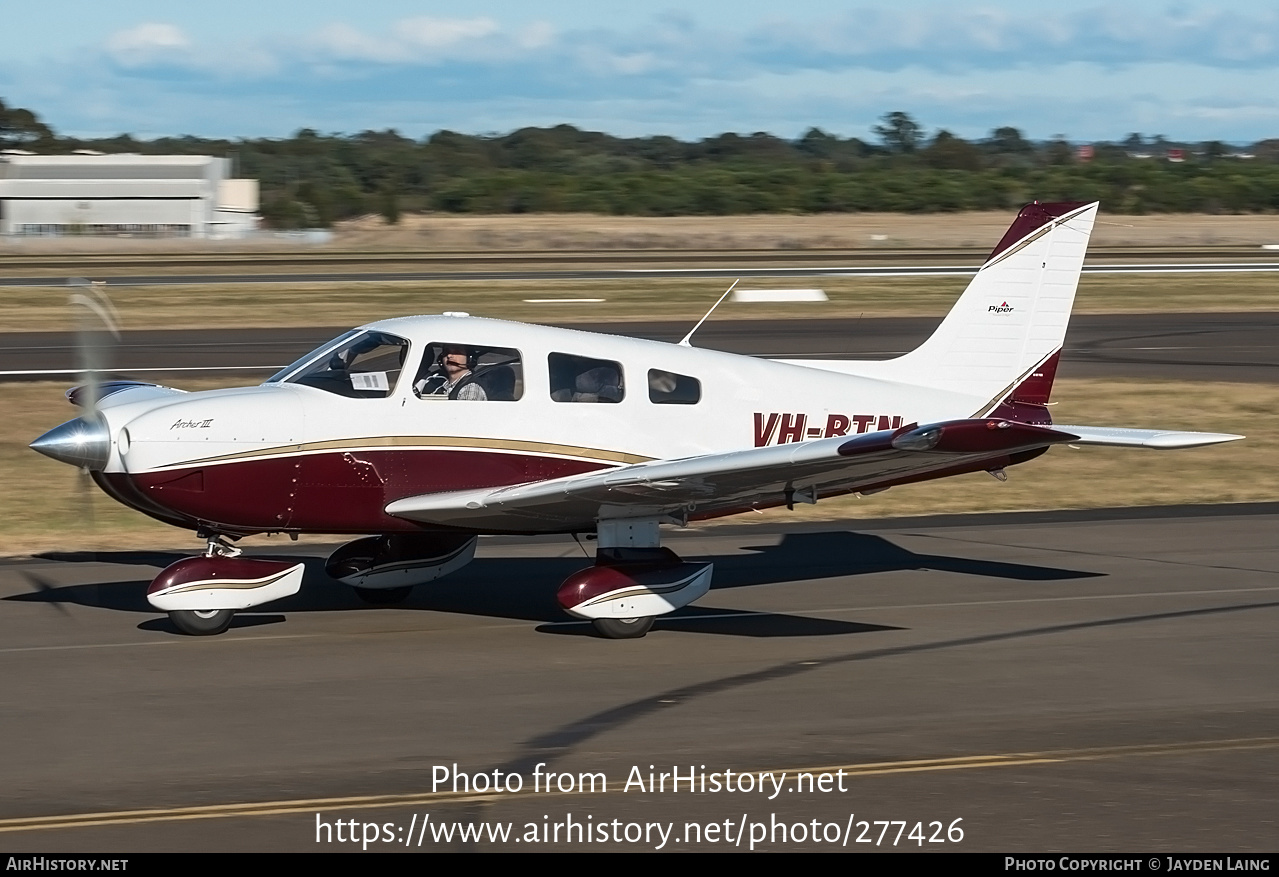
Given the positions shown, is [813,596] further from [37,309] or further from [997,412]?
[37,309]

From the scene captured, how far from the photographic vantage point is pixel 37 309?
1523 inches

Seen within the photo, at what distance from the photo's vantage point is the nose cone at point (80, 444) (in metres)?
9.67

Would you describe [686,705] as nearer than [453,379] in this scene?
Yes

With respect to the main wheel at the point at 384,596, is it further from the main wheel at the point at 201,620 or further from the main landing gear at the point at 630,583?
the main landing gear at the point at 630,583

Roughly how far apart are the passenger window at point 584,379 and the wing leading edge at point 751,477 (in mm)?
591

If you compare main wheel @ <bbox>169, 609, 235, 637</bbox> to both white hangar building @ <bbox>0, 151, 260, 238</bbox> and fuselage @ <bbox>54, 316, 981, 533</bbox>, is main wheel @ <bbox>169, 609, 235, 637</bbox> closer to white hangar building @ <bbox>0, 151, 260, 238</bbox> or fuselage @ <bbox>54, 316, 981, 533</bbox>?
fuselage @ <bbox>54, 316, 981, 533</bbox>

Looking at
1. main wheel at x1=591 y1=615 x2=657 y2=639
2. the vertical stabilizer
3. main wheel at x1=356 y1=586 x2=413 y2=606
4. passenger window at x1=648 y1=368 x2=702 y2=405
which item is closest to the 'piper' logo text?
passenger window at x1=648 y1=368 x2=702 y2=405

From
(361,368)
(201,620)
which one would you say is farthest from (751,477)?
(201,620)

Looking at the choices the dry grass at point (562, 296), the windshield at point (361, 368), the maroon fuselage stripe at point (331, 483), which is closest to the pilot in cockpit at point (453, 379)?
the windshield at point (361, 368)

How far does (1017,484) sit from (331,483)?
982cm

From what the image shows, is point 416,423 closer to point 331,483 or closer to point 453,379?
point 453,379

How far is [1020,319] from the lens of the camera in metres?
12.4

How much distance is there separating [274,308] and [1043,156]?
12145 cm

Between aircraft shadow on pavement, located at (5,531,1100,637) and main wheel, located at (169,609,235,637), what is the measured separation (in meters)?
0.27
